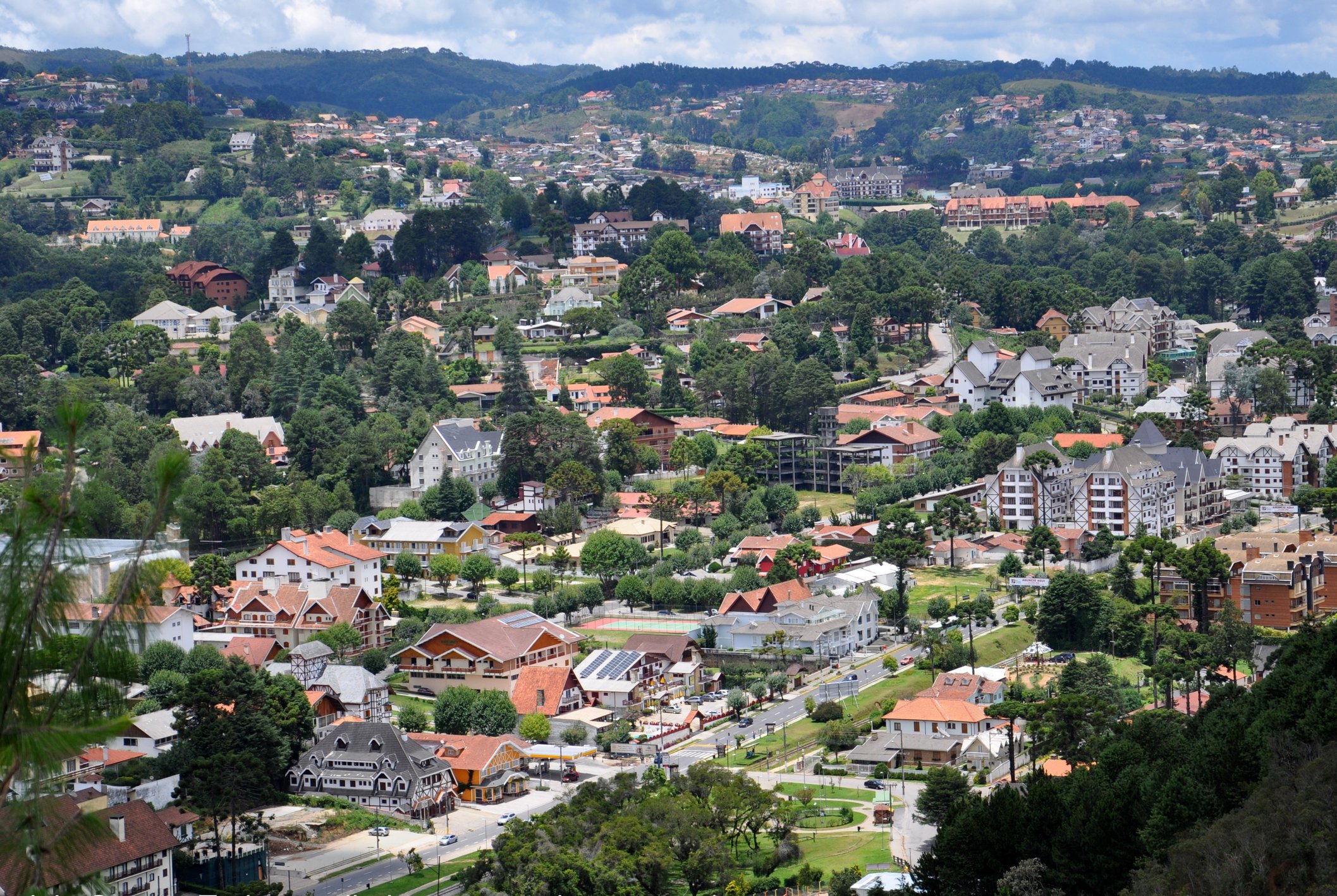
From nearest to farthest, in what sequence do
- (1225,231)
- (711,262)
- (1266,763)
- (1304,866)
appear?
(1304,866) < (1266,763) < (711,262) < (1225,231)

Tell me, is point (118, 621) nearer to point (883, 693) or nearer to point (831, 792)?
point (831, 792)

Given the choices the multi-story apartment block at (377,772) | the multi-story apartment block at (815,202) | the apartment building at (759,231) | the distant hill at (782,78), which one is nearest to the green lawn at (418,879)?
the multi-story apartment block at (377,772)

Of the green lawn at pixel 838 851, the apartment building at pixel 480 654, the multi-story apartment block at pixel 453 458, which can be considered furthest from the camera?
the multi-story apartment block at pixel 453 458

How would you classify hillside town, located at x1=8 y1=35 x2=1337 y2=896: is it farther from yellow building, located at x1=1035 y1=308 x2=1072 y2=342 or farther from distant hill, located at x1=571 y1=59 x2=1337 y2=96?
distant hill, located at x1=571 y1=59 x2=1337 y2=96

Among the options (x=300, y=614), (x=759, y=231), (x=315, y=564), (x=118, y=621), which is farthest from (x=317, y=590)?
(x=759, y=231)

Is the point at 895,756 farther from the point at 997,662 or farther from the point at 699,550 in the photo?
the point at 699,550

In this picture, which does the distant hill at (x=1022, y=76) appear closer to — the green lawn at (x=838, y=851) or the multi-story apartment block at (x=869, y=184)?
the multi-story apartment block at (x=869, y=184)

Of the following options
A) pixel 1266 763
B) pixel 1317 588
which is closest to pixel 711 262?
pixel 1317 588

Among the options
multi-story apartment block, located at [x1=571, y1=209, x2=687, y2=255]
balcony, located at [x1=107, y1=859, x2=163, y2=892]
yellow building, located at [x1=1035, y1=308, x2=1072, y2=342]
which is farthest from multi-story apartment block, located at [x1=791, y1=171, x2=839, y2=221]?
balcony, located at [x1=107, y1=859, x2=163, y2=892]
